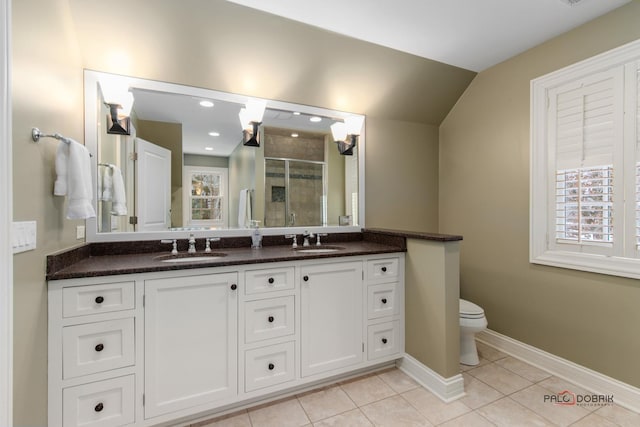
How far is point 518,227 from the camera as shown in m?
2.42

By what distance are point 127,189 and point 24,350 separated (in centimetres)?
121

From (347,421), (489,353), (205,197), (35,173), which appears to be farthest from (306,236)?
(489,353)

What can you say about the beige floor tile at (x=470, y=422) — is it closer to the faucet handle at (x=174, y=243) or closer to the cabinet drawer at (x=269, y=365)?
the cabinet drawer at (x=269, y=365)

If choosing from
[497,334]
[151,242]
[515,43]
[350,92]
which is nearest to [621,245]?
[497,334]

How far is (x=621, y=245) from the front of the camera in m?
1.84

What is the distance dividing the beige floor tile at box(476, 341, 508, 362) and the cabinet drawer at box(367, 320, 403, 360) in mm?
812

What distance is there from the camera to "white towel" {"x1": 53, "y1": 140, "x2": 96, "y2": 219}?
1.32m

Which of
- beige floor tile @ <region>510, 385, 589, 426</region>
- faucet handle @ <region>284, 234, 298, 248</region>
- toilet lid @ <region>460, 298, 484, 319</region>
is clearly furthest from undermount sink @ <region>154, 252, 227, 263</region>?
beige floor tile @ <region>510, 385, 589, 426</region>

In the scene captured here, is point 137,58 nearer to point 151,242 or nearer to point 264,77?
point 264,77

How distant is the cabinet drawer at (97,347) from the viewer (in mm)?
1381

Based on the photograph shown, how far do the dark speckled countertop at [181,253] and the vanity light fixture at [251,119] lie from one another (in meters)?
0.82

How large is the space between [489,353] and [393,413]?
1.25 meters

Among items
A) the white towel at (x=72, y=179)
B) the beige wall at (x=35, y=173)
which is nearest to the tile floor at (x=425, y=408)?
the beige wall at (x=35, y=173)

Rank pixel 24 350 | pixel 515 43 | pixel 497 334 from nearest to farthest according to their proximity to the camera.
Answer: pixel 24 350 → pixel 515 43 → pixel 497 334
